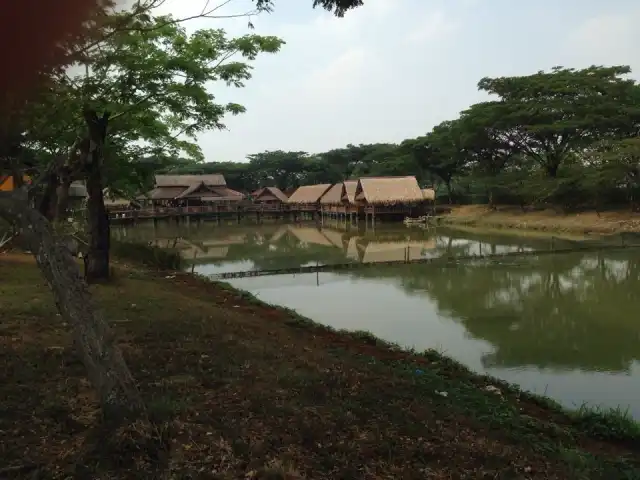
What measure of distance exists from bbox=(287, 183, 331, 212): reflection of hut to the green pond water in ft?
74.1

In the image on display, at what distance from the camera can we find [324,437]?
121 inches

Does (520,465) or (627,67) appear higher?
(627,67)

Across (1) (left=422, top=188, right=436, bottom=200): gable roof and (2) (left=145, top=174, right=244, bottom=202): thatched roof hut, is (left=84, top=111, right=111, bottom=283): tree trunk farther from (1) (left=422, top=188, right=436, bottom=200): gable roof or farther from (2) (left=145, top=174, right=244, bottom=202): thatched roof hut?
(2) (left=145, top=174, right=244, bottom=202): thatched roof hut

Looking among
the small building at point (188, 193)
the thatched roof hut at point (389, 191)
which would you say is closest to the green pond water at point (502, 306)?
the thatched roof hut at point (389, 191)

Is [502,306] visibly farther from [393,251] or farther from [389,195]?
[389,195]

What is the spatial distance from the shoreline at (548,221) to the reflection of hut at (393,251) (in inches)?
245

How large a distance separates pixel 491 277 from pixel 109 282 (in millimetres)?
8620

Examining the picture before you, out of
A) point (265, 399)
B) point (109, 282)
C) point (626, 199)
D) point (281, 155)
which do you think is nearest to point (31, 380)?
point (265, 399)

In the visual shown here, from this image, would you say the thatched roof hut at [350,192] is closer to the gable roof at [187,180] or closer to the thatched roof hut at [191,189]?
the thatched roof hut at [191,189]

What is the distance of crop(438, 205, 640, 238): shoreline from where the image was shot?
73.4ft

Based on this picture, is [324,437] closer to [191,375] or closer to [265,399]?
[265,399]

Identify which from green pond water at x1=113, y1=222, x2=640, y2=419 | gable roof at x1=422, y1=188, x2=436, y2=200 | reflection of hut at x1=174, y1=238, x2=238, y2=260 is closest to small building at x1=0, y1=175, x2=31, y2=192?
green pond water at x1=113, y1=222, x2=640, y2=419

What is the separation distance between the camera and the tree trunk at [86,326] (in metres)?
2.65

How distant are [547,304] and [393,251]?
9509mm
